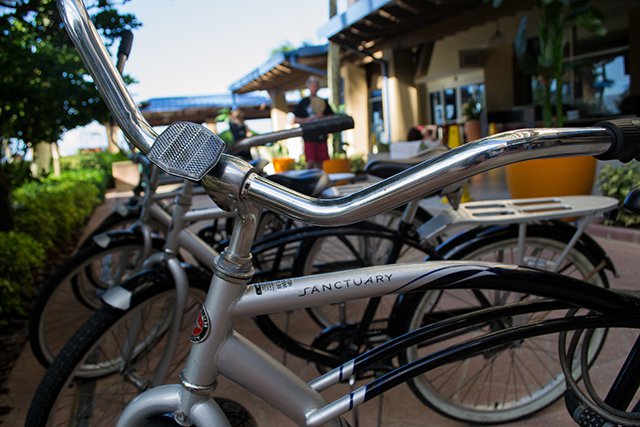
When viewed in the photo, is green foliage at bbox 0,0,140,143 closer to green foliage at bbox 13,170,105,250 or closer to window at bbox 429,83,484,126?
green foliage at bbox 13,170,105,250

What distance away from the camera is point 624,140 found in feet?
2.96

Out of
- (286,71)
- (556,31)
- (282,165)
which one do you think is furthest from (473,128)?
(556,31)

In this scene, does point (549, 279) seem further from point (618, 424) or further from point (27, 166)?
point (27, 166)

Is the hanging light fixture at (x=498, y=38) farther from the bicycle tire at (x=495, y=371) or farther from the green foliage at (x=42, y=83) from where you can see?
the bicycle tire at (x=495, y=371)

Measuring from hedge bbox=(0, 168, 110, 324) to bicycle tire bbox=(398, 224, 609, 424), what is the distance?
2573 mm

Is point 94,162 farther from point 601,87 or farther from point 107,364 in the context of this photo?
point 107,364

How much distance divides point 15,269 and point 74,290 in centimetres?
74

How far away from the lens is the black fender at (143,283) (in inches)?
75.3

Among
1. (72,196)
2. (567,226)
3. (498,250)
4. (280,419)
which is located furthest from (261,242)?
(72,196)

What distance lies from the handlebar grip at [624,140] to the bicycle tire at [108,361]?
5.15ft

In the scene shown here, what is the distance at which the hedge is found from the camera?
3671 mm

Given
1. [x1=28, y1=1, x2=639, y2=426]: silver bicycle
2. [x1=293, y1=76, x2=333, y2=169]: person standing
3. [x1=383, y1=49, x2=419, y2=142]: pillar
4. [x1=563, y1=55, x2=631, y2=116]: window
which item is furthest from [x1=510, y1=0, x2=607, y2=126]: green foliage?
[x1=383, y1=49, x2=419, y2=142]: pillar

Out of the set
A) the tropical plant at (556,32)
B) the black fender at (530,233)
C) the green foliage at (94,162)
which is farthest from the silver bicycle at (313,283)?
the green foliage at (94,162)

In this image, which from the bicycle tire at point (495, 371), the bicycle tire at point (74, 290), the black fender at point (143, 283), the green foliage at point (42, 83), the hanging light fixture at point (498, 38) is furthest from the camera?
the hanging light fixture at point (498, 38)
